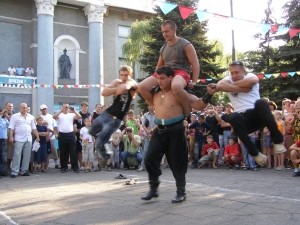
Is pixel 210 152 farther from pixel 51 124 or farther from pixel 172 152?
pixel 172 152

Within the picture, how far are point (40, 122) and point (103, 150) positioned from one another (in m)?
6.31

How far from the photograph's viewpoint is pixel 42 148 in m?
11.3

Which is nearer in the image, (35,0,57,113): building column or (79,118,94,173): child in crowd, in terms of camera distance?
(79,118,94,173): child in crowd

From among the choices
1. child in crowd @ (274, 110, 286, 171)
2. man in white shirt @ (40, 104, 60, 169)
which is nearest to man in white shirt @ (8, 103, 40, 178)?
man in white shirt @ (40, 104, 60, 169)

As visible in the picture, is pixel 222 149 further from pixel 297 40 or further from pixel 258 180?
pixel 297 40

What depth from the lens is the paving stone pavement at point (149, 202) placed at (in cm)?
490

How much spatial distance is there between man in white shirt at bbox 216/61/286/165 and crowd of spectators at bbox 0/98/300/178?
495cm

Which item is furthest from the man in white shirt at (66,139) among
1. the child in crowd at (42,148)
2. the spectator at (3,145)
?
the spectator at (3,145)

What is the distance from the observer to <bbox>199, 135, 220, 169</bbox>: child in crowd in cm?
1169

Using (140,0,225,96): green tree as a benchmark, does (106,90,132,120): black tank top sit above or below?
below

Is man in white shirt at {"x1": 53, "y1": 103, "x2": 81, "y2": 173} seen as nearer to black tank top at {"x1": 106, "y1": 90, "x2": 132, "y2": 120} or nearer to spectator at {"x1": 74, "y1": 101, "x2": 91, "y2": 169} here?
spectator at {"x1": 74, "y1": 101, "x2": 91, "y2": 169}

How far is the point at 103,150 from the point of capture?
568 centimetres

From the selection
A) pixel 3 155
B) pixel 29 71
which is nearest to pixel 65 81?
pixel 29 71

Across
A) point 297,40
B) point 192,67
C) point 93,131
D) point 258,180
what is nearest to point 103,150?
point 93,131
